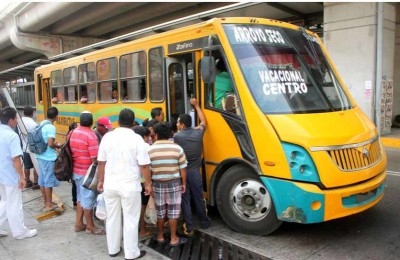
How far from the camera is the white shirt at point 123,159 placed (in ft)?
12.9

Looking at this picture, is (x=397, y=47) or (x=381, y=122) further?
(x=397, y=47)

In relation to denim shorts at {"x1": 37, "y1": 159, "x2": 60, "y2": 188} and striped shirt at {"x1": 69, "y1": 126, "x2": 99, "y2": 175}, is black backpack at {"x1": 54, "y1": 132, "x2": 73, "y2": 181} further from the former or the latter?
denim shorts at {"x1": 37, "y1": 159, "x2": 60, "y2": 188}

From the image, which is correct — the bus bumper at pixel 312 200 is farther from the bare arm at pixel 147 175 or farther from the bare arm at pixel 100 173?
the bare arm at pixel 100 173

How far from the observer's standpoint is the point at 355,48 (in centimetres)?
1204

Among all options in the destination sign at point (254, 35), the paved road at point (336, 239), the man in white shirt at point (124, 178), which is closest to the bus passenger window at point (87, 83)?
the destination sign at point (254, 35)

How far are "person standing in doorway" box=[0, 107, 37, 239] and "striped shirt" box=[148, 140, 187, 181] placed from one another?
1643 mm

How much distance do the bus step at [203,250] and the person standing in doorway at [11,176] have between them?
1.57 m

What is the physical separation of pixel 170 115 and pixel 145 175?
216 cm

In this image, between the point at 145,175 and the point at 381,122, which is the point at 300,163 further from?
the point at 381,122

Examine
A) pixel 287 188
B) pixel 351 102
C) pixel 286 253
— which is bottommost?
pixel 286 253

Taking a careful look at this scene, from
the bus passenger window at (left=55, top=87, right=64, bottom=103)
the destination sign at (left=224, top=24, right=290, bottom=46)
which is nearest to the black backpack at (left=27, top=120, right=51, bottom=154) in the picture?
the destination sign at (left=224, top=24, right=290, bottom=46)

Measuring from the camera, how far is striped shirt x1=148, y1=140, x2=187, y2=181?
13.9 ft

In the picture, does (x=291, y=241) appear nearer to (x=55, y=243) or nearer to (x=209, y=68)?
(x=209, y=68)

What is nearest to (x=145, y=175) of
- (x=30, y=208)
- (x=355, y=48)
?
(x=30, y=208)
